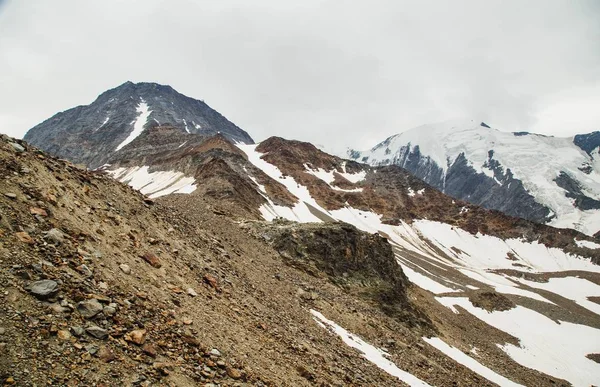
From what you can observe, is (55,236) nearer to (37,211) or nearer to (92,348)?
(37,211)

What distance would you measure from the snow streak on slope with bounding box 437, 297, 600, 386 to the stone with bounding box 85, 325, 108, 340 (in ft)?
157

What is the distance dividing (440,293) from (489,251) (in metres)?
94.3

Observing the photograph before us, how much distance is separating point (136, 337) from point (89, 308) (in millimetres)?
1249

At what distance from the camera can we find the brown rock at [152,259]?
531 inches

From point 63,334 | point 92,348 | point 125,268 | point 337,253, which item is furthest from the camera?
point 337,253

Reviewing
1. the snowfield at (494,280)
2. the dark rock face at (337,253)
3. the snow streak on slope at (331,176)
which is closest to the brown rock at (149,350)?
the snowfield at (494,280)

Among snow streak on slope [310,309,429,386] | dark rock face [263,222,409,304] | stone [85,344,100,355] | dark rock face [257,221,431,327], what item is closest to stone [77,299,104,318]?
stone [85,344,100,355]

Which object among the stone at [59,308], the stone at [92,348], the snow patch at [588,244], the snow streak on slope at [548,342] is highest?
the snow patch at [588,244]

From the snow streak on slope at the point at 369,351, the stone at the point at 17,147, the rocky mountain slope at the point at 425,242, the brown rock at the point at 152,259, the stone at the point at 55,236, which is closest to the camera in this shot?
the stone at the point at 55,236

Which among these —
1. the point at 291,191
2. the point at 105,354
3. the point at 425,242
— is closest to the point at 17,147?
the point at 105,354

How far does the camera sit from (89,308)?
8.71 metres

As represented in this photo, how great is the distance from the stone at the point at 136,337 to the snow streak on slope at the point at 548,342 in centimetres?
4696

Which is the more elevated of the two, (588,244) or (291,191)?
(588,244)

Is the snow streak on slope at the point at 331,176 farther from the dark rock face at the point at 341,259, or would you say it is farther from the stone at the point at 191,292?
the stone at the point at 191,292
